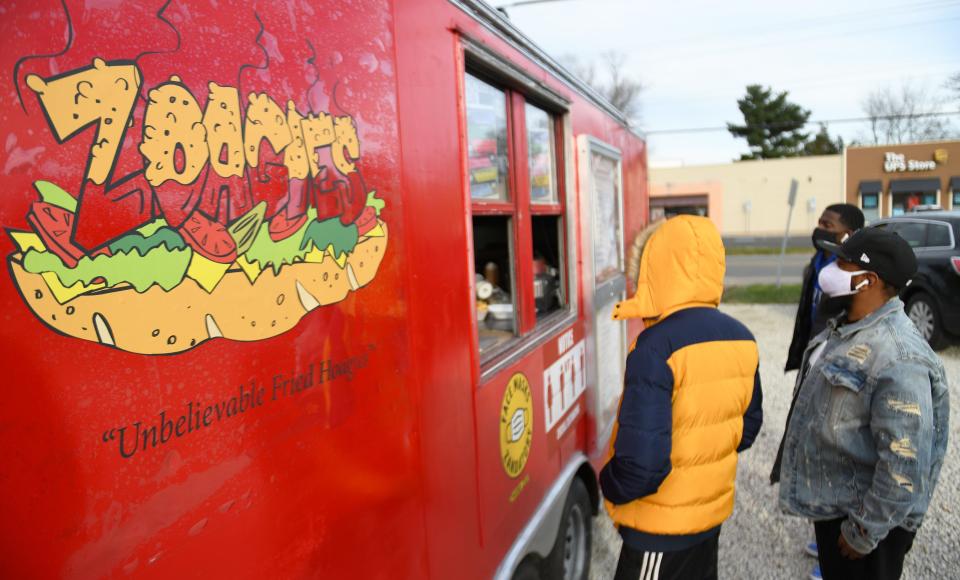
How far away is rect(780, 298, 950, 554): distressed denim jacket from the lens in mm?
1924

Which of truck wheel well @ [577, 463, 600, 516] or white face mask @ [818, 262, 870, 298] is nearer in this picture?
white face mask @ [818, 262, 870, 298]

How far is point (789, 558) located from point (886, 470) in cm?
202

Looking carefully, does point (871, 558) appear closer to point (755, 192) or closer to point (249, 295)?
point (249, 295)

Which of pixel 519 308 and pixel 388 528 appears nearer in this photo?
pixel 388 528

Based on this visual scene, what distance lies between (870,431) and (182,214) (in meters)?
2.18

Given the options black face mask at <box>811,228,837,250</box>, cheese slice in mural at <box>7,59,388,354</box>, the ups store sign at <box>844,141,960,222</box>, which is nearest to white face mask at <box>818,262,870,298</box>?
black face mask at <box>811,228,837,250</box>

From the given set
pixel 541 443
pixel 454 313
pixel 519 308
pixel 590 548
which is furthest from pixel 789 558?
pixel 454 313

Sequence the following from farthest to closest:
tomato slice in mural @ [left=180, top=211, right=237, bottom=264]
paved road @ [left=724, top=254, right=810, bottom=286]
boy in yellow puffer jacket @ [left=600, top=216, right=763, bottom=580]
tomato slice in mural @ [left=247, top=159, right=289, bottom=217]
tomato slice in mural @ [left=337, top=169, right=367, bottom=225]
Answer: paved road @ [left=724, top=254, right=810, bottom=286] → boy in yellow puffer jacket @ [left=600, top=216, right=763, bottom=580] → tomato slice in mural @ [left=337, top=169, right=367, bottom=225] → tomato slice in mural @ [left=247, top=159, right=289, bottom=217] → tomato slice in mural @ [left=180, top=211, right=237, bottom=264]

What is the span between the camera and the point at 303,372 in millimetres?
1344

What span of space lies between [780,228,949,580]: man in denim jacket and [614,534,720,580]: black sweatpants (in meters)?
0.49

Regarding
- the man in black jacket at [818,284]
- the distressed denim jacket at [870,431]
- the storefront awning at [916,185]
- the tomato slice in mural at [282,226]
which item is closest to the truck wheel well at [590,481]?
the man in black jacket at [818,284]

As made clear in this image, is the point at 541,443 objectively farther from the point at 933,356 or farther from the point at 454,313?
the point at 933,356

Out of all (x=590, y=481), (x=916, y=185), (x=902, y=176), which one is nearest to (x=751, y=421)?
(x=590, y=481)

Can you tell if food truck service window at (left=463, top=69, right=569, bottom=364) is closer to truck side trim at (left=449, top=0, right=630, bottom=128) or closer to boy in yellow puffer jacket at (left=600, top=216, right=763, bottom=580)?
truck side trim at (left=449, top=0, right=630, bottom=128)
